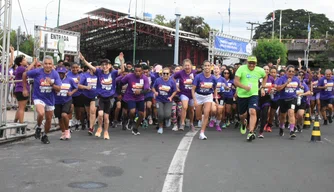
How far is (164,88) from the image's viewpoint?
13.1 meters

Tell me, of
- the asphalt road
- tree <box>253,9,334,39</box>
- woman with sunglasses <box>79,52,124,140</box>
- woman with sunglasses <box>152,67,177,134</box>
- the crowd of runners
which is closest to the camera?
the asphalt road

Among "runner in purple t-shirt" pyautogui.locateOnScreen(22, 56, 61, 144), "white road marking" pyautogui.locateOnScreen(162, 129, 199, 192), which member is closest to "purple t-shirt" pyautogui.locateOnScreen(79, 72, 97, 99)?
"runner in purple t-shirt" pyautogui.locateOnScreen(22, 56, 61, 144)

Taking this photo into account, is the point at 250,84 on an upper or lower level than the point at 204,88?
upper

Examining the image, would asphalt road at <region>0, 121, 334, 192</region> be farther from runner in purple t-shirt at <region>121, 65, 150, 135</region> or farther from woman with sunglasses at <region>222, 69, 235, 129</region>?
woman with sunglasses at <region>222, 69, 235, 129</region>

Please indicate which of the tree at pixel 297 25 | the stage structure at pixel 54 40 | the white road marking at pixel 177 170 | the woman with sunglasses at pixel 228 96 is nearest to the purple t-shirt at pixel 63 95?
the white road marking at pixel 177 170

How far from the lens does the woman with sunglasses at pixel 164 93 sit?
515 inches

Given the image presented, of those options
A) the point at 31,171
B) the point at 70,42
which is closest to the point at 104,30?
the point at 70,42

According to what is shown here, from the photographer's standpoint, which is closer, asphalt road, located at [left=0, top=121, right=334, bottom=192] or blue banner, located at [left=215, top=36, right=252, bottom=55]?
asphalt road, located at [left=0, top=121, right=334, bottom=192]

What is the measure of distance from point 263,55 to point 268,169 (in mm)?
62898

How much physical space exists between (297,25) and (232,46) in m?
65.5

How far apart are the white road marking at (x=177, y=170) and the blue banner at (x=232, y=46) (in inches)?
1063

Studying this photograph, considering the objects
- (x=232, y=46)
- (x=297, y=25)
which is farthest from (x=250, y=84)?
(x=297, y=25)

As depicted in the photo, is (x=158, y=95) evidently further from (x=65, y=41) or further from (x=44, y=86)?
(x=65, y=41)

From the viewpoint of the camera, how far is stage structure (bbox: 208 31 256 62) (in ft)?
119
